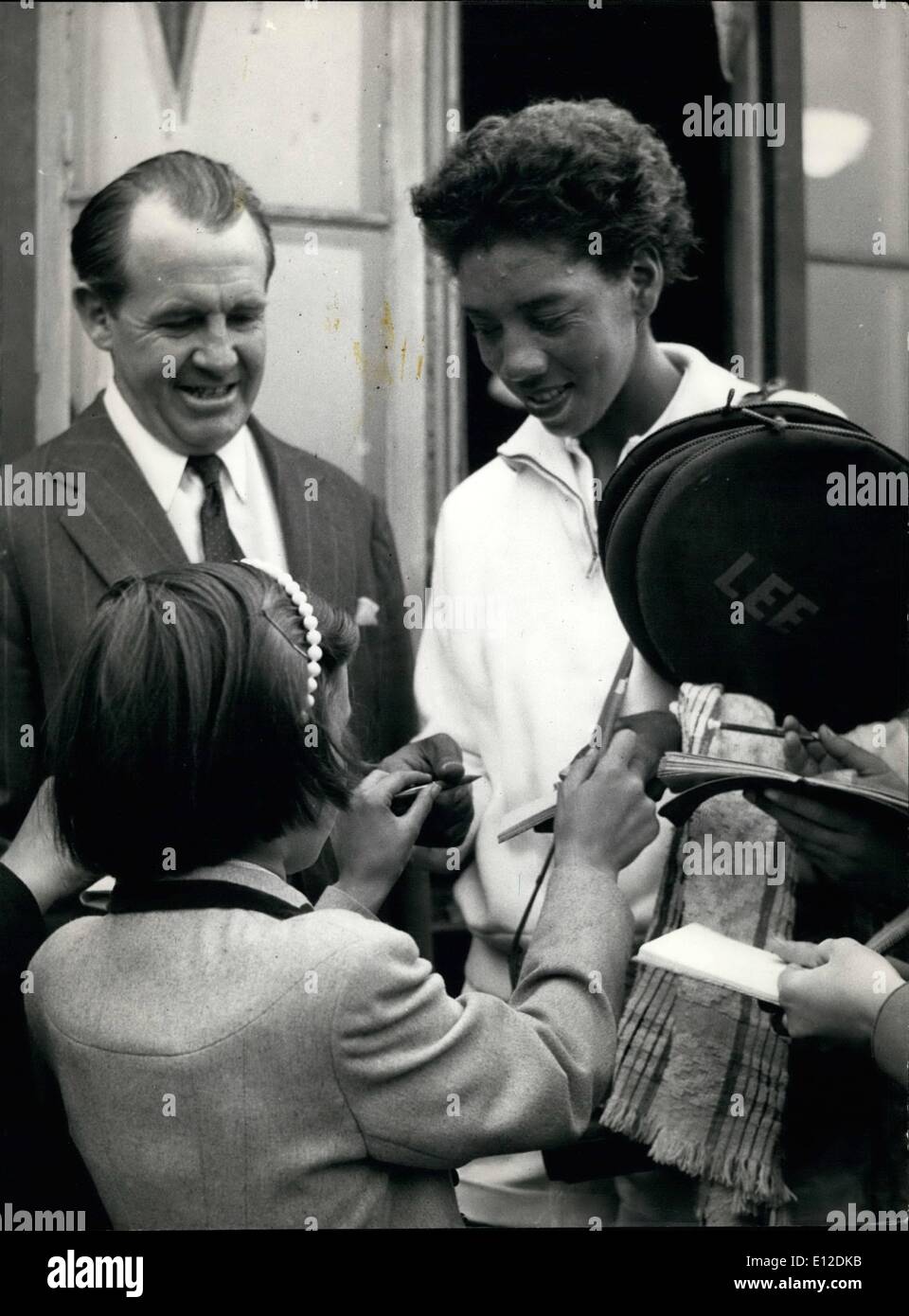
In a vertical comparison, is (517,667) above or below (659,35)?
below

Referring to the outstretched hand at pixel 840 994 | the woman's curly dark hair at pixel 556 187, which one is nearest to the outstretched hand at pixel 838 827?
the outstretched hand at pixel 840 994

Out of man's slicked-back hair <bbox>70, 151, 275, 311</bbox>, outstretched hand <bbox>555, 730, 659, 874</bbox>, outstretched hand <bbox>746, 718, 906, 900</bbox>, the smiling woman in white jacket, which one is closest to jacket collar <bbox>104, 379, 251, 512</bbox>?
man's slicked-back hair <bbox>70, 151, 275, 311</bbox>

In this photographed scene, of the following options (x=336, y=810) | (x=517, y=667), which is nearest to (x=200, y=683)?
(x=336, y=810)

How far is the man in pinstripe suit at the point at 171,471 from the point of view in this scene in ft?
7.85

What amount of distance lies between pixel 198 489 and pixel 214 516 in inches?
1.9

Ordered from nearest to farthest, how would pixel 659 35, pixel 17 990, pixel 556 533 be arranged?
pixel 17 990, pixel 556 533, pixel 659 35

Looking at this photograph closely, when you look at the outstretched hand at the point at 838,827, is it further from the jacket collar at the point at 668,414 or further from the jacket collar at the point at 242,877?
the jacket collar at the point at 242,877

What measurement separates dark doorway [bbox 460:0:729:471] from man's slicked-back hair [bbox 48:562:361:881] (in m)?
1.06

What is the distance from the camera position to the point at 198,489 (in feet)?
8.17

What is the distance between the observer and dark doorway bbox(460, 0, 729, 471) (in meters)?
2.59

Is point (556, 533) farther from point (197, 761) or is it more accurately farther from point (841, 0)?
point (841, 0)

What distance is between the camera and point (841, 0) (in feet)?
9.93

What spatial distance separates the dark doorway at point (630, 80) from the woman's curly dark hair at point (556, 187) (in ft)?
0.48

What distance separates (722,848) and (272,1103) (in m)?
0.82
